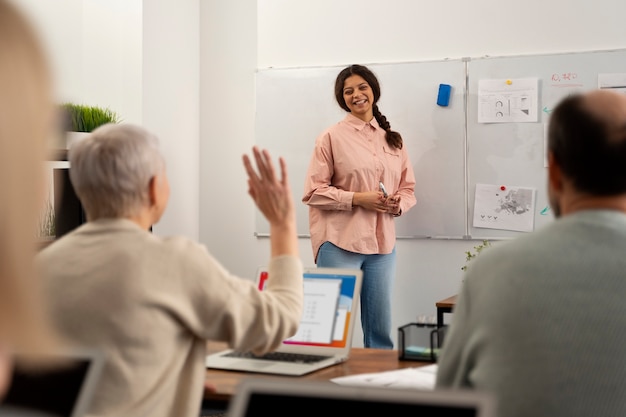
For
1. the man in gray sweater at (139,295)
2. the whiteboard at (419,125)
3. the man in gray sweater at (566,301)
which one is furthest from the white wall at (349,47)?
the man in gray sweater at (566,301)

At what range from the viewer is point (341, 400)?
103cm

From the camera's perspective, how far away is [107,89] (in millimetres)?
5211

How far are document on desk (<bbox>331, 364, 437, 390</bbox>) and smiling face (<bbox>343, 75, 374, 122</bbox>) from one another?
118 inches

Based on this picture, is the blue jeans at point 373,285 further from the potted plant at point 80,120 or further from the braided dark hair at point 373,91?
the potted plant at point 80,120

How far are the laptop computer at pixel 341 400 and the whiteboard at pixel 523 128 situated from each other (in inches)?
183

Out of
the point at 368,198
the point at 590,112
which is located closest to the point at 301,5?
the point at 368,198

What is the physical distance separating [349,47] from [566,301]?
4656 millimetres

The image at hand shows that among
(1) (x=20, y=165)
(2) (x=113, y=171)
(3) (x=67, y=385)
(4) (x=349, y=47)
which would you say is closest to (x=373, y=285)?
(4) (x=349, y=47)

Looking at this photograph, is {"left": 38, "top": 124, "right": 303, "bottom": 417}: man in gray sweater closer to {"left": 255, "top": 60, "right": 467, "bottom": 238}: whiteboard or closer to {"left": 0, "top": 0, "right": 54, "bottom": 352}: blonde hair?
{"left": 0, "top": 0, "right": 54, "bottom": 352}: blonde hair

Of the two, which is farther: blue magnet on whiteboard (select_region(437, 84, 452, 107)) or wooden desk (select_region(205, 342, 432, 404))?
blue magnet on whiteboard (select_region(437, 84, 452, 107))

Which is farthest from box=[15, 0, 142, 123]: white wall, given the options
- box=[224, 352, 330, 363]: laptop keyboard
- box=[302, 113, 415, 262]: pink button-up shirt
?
box=[224, 352, 330, 363]: laptop keyboard

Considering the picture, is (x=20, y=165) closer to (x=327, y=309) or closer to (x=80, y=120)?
(x=327, y=309)

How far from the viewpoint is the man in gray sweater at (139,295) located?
187 centimetres

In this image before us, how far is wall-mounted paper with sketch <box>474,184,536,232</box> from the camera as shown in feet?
18.2
